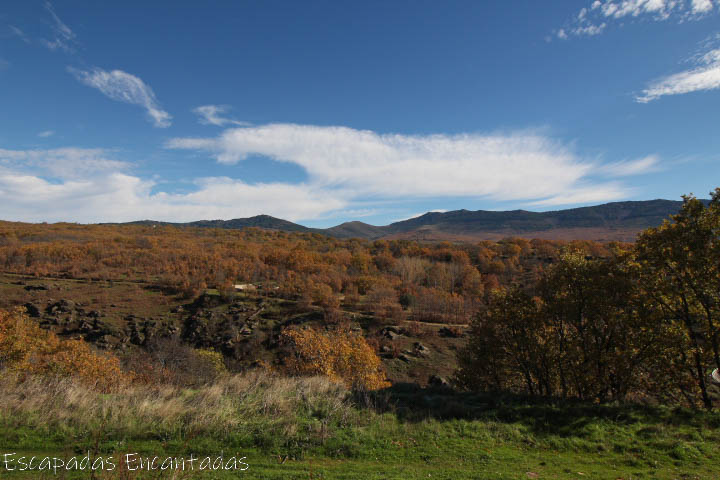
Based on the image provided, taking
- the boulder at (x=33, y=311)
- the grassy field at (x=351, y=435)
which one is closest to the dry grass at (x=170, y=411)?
the grassy field at (x=351, y=435)

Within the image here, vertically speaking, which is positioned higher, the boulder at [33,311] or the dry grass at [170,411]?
the dry grass at [170,411]

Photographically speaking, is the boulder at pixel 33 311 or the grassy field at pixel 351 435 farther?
the boulder at pixel 33 311

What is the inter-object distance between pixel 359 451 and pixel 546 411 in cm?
716

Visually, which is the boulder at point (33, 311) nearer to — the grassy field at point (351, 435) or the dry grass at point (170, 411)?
the dry grass at point (170, 411)

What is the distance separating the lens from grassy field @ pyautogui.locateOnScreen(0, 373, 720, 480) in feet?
25.3

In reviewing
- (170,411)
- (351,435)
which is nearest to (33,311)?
(170,411)

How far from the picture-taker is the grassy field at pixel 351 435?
771 centimetres

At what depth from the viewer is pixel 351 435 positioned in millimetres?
9242

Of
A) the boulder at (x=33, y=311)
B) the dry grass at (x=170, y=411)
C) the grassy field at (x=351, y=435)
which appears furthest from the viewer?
the boulder at (x=33, y=311)

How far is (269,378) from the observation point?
14.0 metres

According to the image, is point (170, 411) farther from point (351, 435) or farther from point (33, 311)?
point (33, 311)

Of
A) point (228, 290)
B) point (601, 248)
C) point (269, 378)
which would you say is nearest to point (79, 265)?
point (228, 290)

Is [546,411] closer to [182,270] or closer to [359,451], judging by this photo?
[359,451]

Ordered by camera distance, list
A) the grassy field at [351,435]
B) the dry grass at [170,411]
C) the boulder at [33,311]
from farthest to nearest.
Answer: the boulder at [33,311]
the dry grass at [170,411]
the grassy field at [351,435]
